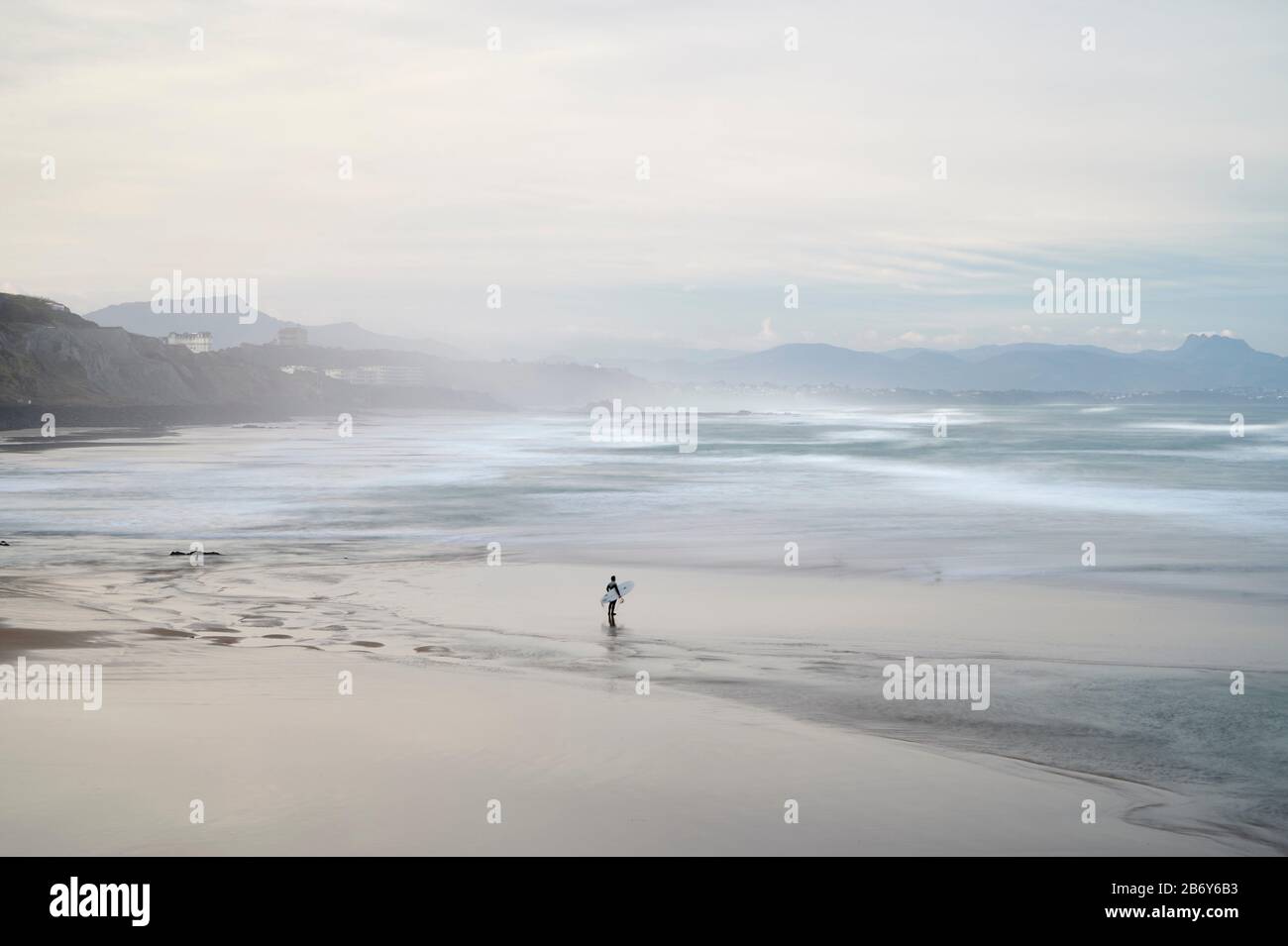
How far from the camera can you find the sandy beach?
955 cm

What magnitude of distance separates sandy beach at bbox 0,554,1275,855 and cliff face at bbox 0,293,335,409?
343ft

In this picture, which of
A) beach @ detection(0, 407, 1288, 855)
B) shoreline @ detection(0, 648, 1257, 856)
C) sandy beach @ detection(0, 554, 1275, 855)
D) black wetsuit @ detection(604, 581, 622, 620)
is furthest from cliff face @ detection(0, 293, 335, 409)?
shoreline @ detection(0, 648, 1257, 856)

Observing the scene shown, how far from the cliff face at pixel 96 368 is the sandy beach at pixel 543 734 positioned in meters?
104

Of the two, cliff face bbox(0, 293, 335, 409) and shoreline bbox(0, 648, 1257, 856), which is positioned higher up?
cliff face bbox(0, 293, 335, 409)

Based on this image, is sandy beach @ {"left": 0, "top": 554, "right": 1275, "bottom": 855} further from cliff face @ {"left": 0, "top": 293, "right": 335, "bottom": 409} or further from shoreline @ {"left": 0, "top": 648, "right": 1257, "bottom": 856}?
cliff face @ {"left": 0, "top": 293, "right": 335, "bottom": 409}

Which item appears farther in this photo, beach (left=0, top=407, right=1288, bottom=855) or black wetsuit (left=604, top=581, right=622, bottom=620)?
black wetsuit (left=604, top=581, right=622, bottom=620)

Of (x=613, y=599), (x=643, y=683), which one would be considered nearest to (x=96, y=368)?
(x=613, y=599)

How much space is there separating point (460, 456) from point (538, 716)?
55906mm

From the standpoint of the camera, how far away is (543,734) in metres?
12.3

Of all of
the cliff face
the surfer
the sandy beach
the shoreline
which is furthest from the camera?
the cliff face

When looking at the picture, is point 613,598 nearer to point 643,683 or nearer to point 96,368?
point 643,683

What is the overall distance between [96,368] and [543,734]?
425ft
